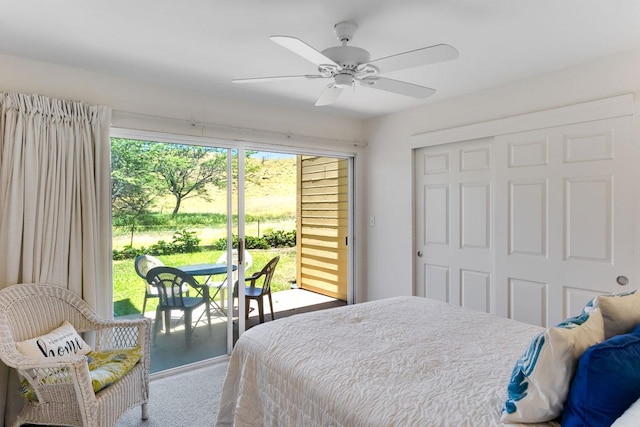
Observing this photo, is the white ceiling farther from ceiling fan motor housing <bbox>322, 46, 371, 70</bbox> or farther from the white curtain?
the white curtain

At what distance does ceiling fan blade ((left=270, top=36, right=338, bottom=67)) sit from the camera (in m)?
1.61

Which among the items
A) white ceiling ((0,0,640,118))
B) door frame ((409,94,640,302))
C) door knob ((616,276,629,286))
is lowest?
door knob ((616,276,629,286))

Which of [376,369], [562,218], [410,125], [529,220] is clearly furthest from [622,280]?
[410,125]

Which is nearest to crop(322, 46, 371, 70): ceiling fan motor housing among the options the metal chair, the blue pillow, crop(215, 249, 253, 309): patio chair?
the blue pillow

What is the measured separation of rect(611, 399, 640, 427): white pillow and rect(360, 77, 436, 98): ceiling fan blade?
176 centimetres

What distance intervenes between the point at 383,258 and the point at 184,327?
7.08ft

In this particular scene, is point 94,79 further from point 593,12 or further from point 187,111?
point 593,12

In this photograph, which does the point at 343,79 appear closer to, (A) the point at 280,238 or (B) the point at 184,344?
(B) the point at 184,344

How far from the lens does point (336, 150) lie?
4164 millimetres

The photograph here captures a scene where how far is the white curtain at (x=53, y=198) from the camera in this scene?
7.74 ft

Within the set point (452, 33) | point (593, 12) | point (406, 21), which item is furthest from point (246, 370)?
point (593, 12)

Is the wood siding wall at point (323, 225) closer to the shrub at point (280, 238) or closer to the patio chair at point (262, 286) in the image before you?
the shrub at point (280, 238)

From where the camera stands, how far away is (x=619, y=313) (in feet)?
4.36

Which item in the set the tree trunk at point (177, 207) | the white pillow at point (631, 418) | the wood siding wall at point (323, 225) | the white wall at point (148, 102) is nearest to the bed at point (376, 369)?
the white pillow at point (631, 418)
